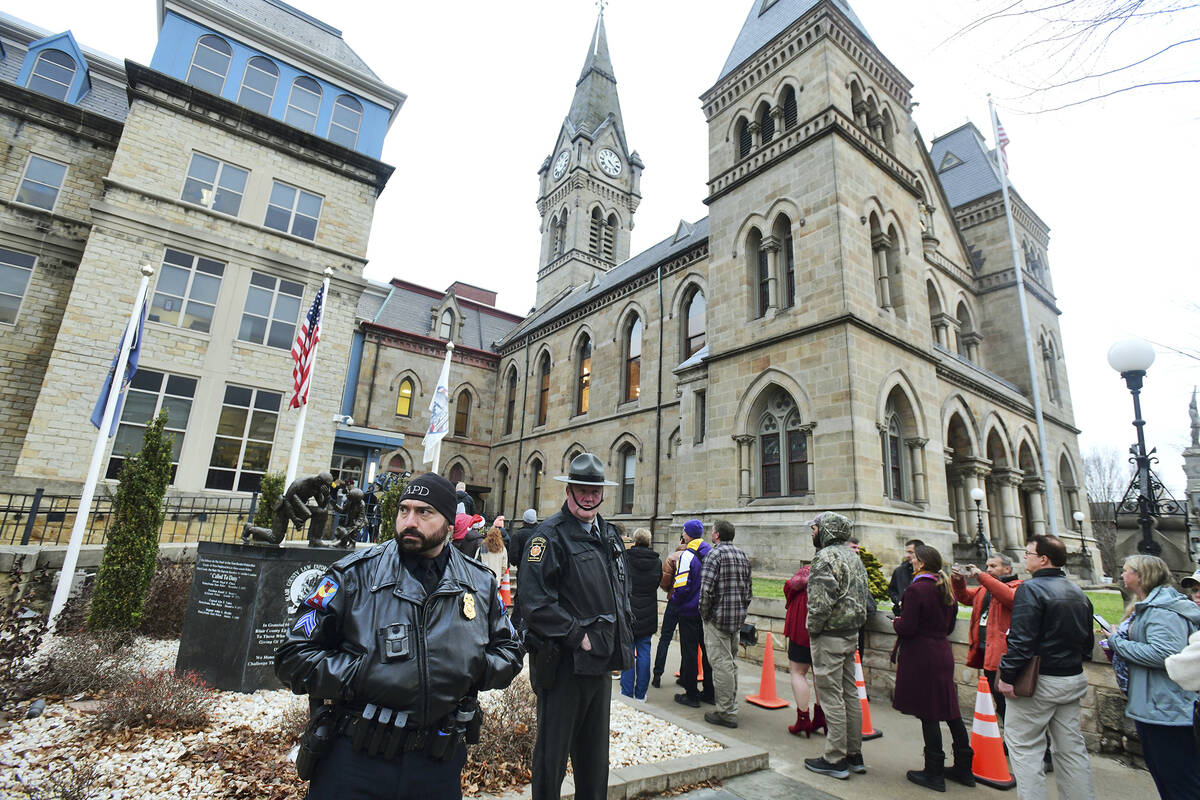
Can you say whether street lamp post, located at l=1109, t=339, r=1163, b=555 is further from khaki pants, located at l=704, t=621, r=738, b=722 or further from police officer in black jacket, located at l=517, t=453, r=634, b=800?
police officer in black jacket, located at l=517, t=453, r=634, b=800

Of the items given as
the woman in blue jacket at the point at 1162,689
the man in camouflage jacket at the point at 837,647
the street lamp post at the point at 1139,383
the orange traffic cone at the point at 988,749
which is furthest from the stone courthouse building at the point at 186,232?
the street lamp post at the point at 1139,383

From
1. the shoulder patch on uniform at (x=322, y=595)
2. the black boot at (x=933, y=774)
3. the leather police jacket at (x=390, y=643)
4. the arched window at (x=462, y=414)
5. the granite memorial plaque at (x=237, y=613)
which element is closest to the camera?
the leather police jacket at (x=390, y=643)

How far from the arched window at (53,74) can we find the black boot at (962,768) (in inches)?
1040

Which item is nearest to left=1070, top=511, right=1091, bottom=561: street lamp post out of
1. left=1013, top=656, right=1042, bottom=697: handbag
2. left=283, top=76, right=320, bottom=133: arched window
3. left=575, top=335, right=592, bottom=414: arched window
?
left=575, top=335, right=592, bottom=414: arched window

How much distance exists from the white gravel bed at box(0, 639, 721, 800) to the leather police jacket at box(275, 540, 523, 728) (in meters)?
2.54

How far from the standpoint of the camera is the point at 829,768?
484 cm

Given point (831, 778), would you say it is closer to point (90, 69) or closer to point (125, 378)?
point (125, 378)

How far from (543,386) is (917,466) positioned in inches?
747

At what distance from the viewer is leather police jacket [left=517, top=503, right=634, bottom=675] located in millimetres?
3299

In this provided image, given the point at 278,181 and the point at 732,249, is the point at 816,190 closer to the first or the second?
the point at 732,249

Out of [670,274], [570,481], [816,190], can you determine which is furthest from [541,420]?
[570,481]

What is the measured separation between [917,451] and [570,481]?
46.0ft

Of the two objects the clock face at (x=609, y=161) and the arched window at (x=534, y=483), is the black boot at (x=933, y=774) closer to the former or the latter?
the arched window at (x=534, y=483)

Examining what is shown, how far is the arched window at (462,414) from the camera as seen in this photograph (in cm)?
3128
